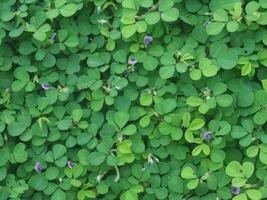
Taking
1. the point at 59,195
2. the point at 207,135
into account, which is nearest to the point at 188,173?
the point at 207,135

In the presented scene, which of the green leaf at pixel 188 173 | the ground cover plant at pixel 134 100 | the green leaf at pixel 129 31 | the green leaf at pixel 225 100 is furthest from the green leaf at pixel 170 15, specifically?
the green leaf at pixel 188 173

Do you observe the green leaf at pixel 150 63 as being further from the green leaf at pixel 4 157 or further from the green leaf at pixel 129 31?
the green leaf at pixel 4 157

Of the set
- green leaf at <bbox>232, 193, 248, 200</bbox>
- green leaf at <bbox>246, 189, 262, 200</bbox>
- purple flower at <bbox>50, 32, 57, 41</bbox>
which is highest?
purple flower at <bbox>50, 32, 57, 41</bbox>

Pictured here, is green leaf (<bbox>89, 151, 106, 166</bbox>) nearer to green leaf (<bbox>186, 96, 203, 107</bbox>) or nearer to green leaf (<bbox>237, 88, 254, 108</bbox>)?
green leaf (<bbox>186, 96, 203, 107</bbox>)

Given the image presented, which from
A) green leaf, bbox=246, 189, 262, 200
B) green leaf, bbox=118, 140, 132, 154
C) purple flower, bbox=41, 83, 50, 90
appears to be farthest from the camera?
purple flower, bbox=41, 83, 50, 90

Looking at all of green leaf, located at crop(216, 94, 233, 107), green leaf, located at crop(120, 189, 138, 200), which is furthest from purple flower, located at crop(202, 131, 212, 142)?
green leaf, located at crop(120, 189, 138, 200)

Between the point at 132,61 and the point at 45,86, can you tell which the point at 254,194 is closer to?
the point at 132,61

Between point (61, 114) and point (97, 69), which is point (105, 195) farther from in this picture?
point (97, 69)

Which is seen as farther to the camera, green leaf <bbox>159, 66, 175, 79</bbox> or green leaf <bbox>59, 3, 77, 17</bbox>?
green leaf <bbox>59, 3, 77, 17</bbox>
